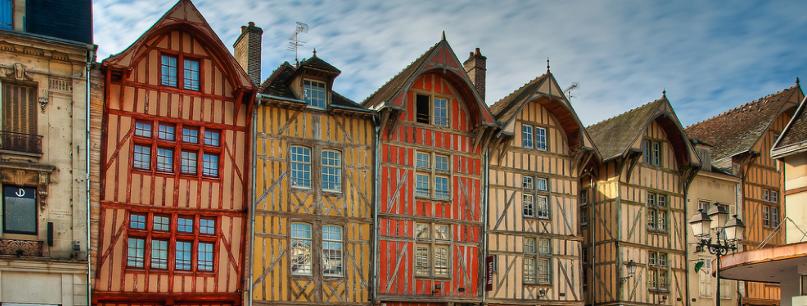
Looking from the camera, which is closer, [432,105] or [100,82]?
[100,82]

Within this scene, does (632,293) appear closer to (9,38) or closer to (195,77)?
(195,77)

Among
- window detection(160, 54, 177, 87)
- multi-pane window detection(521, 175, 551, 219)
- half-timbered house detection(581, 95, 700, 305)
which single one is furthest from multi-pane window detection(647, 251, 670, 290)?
→ window detection(160, 54, 177, 87)

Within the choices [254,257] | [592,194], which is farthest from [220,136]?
[592,194]

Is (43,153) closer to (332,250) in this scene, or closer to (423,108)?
(332,250)

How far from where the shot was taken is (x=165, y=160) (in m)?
23.3

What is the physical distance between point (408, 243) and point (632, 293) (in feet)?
25.2

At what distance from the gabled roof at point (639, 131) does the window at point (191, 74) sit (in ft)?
41.3

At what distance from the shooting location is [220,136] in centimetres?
2408

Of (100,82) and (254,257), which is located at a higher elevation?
(100,82)

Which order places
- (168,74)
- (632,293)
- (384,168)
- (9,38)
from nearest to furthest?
1. (9,38)
2. (168,74)
3. (384,168)
4. (632,293)

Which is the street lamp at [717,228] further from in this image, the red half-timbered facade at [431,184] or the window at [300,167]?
the window at [300,167]

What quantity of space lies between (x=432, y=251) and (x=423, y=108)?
12.6 ft

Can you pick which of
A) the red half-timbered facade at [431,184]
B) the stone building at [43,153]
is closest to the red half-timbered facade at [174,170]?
the stone building at [43,153]

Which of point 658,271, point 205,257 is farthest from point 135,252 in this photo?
point 658,271
